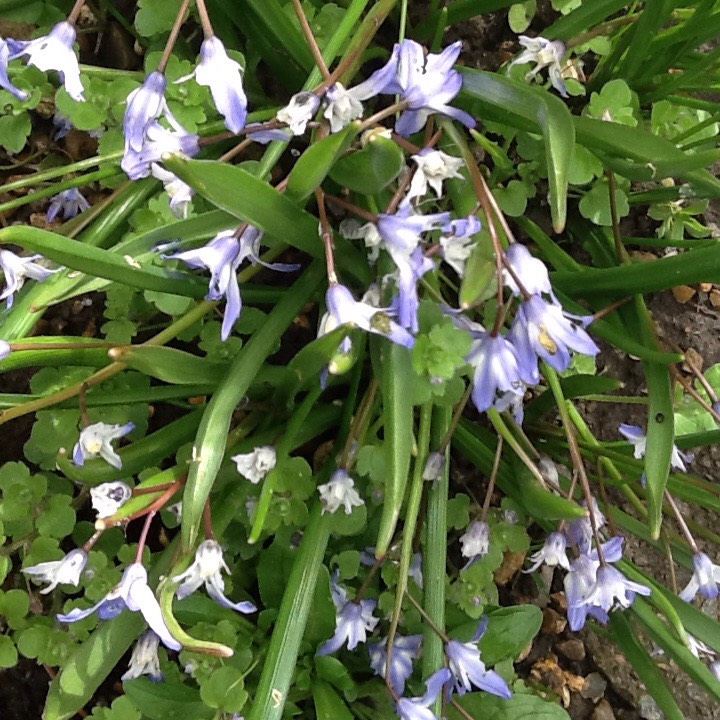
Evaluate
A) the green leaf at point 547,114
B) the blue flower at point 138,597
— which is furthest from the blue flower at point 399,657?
the green leaf at point 547,114

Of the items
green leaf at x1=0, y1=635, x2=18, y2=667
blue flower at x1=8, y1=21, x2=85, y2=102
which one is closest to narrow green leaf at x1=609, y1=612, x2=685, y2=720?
green leaf at x1=0, y1=635, x2=18, y2=667

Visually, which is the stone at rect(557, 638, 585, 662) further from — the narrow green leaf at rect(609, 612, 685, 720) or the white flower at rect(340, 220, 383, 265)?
the white flower at rect(340, 220, 383, 265)

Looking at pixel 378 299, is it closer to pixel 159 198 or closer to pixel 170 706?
pixel 159 198

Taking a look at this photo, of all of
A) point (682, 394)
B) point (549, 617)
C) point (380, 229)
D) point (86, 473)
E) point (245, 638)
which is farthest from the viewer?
point (549, 617)

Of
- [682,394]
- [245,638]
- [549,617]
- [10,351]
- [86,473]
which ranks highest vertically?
[10,351]

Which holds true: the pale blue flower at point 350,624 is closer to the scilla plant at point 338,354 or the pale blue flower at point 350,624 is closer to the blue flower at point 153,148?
the scilla plant at point 338,354

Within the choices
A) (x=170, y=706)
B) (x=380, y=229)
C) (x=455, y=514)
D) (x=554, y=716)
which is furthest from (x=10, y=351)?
(x=554, y=716)

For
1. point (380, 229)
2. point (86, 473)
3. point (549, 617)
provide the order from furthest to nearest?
point (549, 617) → point (86, 473) → point (380, 229)
